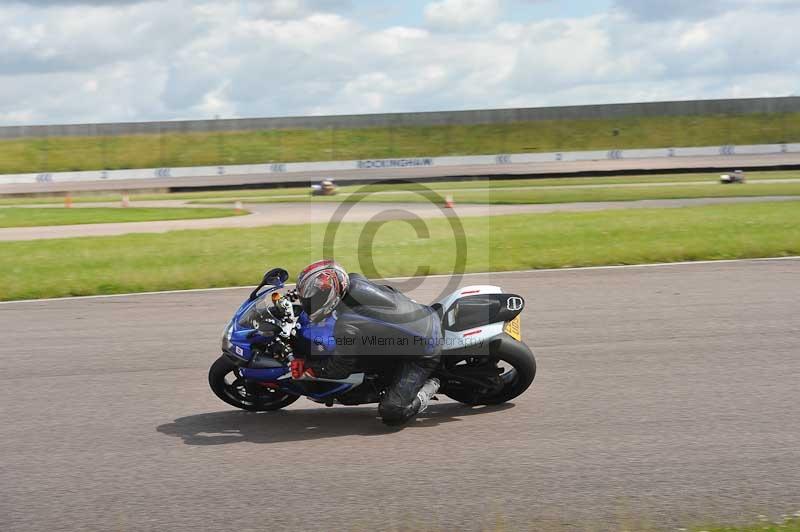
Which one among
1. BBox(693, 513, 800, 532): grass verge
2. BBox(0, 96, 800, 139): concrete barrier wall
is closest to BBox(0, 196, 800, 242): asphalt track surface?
BBox(693, 513, 800, 532): grass verge

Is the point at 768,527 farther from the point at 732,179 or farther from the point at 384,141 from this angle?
the point at 384,141

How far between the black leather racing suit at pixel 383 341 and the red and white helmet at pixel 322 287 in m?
0.14

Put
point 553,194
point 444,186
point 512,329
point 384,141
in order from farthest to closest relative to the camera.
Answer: point 384,141 < point 444,186 < point 553,194 < point 512,329

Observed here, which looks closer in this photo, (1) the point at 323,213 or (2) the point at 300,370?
(2) the point at 300,370

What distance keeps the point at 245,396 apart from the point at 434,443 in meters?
1.80

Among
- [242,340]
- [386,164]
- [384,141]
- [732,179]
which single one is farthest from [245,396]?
[384,141]

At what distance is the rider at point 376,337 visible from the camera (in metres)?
6.39

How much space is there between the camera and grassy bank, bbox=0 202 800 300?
14.3 meters

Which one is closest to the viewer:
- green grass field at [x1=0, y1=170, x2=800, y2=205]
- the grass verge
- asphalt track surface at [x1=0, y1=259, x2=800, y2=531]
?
the grass verge

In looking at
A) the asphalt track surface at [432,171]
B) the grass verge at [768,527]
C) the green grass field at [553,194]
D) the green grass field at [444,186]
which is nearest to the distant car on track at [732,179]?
the green grass field at [553,194]

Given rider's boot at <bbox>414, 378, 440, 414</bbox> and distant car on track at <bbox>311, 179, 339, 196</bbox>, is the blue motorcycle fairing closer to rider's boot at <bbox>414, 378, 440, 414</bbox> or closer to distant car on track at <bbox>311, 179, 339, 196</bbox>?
rider's boot at <bbox>414, 378, 440, 414</bbox>

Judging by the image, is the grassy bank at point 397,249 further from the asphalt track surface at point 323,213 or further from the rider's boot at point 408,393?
the rider's boot at point 408,393

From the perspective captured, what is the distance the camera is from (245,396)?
23.1 feet

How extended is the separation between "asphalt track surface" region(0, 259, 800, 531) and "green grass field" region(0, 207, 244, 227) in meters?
15.9
